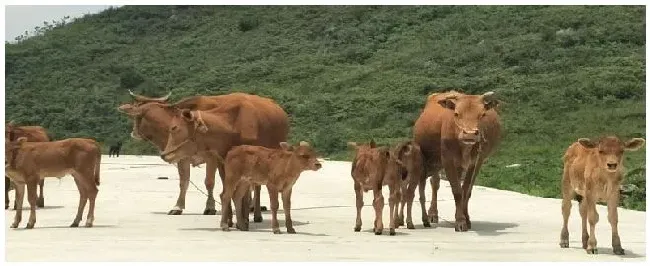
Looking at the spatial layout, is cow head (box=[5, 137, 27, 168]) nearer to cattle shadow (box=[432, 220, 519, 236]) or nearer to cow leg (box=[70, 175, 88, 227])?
cow leg (box=[70, 175, 88, 227])

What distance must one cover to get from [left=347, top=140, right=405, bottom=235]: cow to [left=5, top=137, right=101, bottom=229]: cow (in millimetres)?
3251

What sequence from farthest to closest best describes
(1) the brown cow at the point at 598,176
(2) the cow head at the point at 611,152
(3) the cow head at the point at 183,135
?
(3) the cow head at the point at 183,135
(1) the brown cow at the point at 598,176
(2) the cow head at the point at 611,152

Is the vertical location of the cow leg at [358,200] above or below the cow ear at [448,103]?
below

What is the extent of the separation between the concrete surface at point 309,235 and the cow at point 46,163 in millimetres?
449

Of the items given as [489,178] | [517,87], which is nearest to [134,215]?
[489,178]

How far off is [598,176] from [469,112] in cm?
319

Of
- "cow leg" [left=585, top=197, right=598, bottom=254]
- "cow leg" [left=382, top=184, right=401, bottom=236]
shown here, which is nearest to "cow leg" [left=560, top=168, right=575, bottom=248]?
"cow leg" [left=585, top=197, right=598, bottom=254]

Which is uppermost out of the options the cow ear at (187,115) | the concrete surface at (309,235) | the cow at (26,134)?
the cow ear at (187,115)

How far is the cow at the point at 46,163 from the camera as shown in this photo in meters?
15.8

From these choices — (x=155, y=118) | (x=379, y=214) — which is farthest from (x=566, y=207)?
(x=155, y=118)

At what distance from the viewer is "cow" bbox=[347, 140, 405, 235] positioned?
15.3 metres

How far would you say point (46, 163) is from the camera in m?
15.8

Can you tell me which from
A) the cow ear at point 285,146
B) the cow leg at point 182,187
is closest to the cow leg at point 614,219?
the cow ear at point 285,146

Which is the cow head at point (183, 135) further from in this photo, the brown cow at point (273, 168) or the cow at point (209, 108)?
the brown cow at point (273, 168)
